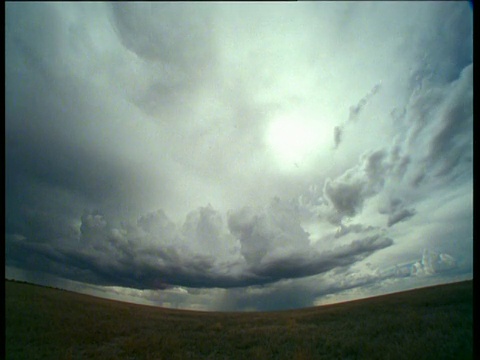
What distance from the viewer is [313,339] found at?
12.1 m

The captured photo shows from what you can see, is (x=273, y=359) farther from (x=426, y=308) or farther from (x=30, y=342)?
(x=30, y=342)

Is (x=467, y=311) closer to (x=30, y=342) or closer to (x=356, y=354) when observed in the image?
(x=356, y=354)

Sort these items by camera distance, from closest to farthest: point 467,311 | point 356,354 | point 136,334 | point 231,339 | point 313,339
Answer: point 356,354, point 313,339, point 467,311, point 231,339, point 136,334

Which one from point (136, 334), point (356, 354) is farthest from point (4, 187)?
point (136, 334)

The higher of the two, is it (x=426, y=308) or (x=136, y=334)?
(x=426, y=308)

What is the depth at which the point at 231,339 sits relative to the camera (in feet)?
45.5
